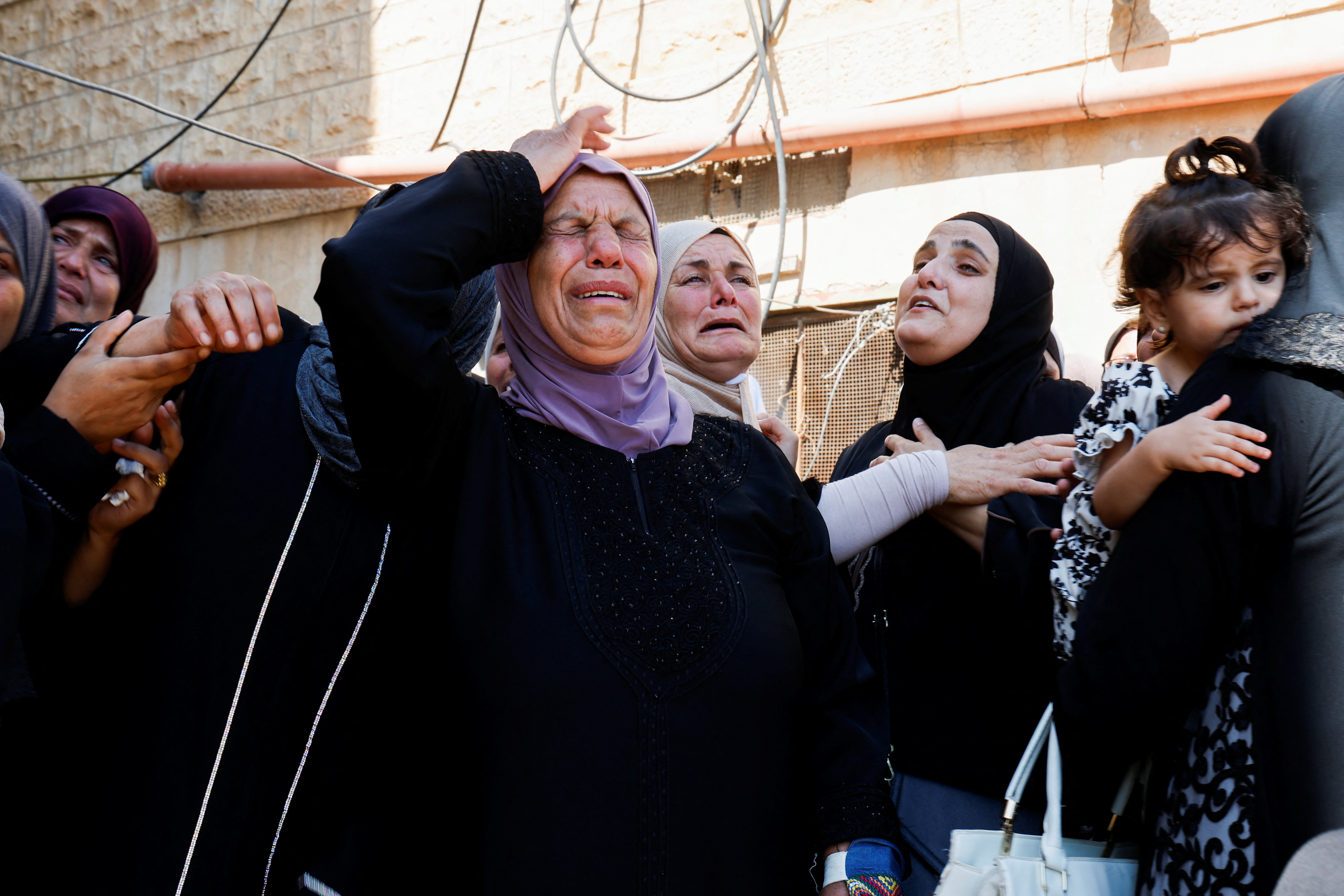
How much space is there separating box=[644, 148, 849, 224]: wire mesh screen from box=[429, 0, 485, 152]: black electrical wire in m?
1.21

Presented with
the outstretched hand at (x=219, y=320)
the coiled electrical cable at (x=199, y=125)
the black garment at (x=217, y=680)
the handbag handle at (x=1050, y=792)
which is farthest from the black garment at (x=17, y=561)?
the coiled electrical cable at (x=199, y=125)

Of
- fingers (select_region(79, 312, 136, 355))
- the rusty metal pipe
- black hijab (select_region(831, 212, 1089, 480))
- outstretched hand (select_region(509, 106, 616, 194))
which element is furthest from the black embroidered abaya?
the rusty metal pipe

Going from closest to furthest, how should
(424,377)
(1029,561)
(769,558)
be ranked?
(424,377) < (769,558) < (1029,561)

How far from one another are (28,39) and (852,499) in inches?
283

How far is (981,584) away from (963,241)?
33.6 inches

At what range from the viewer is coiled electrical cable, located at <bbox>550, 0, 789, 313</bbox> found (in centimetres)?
457

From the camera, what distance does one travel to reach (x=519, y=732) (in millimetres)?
1473

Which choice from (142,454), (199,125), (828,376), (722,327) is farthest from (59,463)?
(199,125)

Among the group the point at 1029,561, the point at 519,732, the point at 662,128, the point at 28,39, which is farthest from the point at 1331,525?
the point at 28,39

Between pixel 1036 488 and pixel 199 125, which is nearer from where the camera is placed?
pixel 1036 488

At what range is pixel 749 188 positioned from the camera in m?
4.91

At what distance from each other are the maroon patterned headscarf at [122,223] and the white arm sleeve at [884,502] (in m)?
1.96

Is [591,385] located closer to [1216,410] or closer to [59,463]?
[59,463]

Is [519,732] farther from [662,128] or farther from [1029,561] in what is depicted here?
[662,128]
